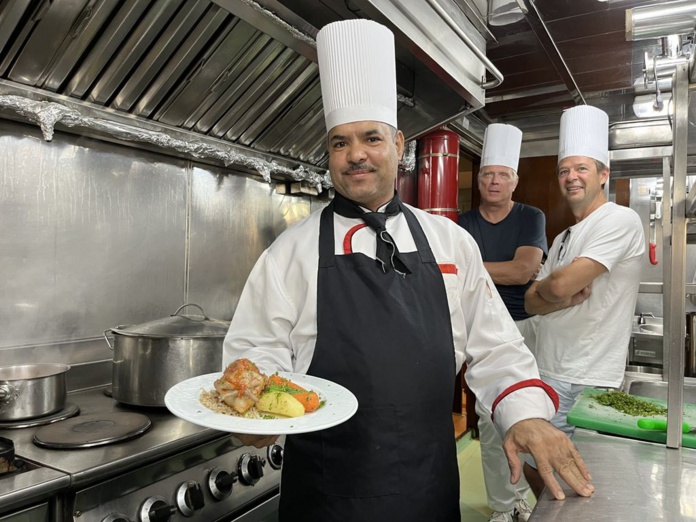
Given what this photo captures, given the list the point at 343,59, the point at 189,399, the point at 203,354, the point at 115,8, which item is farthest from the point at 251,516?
the point at 115,8

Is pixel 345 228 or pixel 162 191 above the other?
pixel 162 191

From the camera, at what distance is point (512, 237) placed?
3215 millimetres

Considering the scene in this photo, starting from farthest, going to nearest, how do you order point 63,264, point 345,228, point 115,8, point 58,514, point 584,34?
point 584,34 < point 63,264 < point 115,8 < point 345,228 < point 58,514

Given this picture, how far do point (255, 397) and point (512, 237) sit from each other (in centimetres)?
243

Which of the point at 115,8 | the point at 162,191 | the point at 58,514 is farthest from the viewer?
the point at 162,191

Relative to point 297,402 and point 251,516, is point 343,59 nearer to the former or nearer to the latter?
point 297,402

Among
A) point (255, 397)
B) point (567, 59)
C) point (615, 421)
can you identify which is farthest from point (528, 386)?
point (567, 59)

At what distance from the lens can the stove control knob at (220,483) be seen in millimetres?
1714

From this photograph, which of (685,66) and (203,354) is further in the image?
(203,354)

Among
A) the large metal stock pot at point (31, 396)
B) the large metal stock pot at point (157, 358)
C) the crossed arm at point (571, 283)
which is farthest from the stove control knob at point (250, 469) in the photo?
the crossed arm at point (571, 283)

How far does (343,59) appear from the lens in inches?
66.9

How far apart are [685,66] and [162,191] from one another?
2137mm

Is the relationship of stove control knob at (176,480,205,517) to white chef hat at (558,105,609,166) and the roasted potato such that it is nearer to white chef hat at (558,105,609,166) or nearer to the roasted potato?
the roasted potato

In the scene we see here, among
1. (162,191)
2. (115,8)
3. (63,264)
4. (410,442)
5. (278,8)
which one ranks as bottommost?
(410,442)
